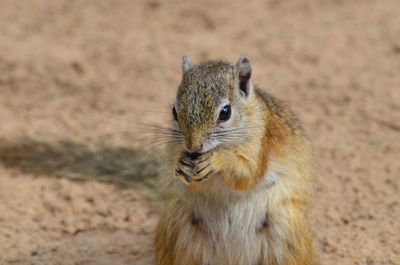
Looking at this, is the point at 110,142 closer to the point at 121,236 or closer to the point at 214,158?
the point at 121,236

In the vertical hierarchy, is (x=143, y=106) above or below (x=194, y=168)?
above

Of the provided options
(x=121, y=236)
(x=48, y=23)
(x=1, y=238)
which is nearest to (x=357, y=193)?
(x=121, y=236)

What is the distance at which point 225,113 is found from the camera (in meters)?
3.96

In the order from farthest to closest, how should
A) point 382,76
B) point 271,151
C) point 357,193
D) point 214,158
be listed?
point 382,76 → point 357,193 → point 271,151 → point 214,158

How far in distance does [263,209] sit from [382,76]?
3.57 metres

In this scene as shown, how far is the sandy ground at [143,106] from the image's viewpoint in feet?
16.6

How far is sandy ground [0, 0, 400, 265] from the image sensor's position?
199 inches

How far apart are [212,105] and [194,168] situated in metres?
0.37

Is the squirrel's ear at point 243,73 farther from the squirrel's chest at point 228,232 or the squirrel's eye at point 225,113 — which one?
the squirrel's chest at point 228,232

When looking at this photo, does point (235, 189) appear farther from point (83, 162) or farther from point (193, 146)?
point (83, 162)

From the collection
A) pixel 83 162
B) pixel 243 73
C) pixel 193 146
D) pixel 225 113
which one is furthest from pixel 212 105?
pixel 83 162

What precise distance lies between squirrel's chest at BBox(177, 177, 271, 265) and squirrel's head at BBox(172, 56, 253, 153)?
442mm

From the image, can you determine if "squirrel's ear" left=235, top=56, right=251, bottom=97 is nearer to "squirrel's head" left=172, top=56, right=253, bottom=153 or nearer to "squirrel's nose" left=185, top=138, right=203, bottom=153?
"squirrel's head" left=172, top=56, right=253, bottom=153

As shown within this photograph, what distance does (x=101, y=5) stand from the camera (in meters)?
9.15
